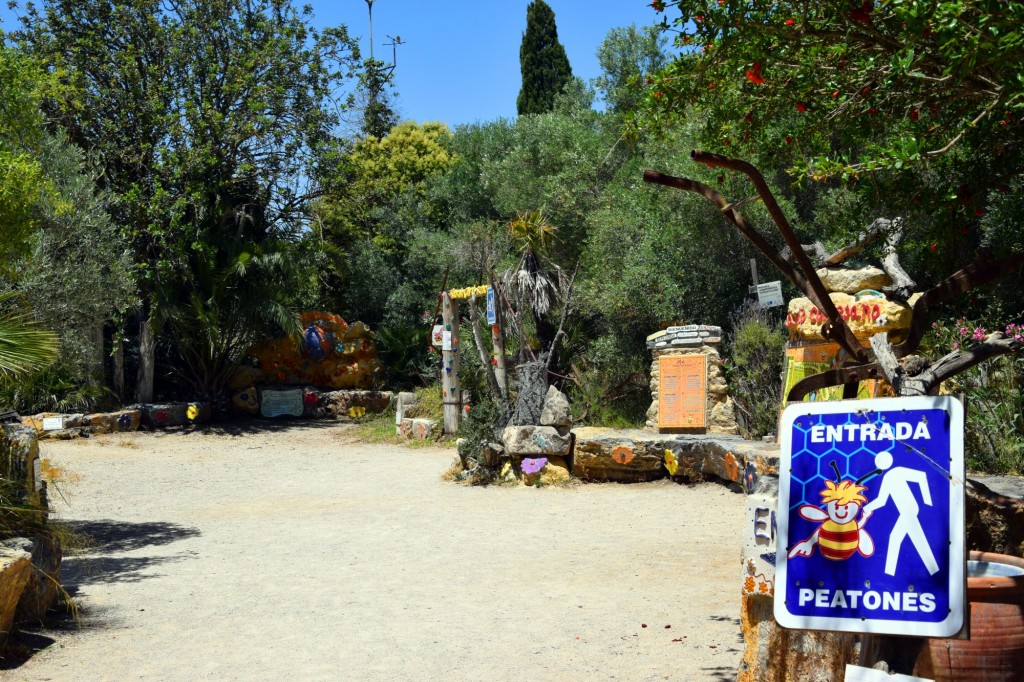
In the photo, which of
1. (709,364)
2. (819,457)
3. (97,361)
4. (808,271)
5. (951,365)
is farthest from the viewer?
(97,361)

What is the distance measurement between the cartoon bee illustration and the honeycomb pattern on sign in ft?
0.06

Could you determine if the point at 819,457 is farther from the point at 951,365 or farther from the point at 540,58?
the point at 540,58

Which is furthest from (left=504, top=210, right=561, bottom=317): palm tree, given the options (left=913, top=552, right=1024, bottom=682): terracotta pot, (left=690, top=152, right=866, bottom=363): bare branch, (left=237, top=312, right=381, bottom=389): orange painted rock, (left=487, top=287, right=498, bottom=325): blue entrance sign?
(left=913, top=552, right=1024, bottom=682): terracotta pot

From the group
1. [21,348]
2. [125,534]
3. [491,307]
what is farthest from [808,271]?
[491,307]

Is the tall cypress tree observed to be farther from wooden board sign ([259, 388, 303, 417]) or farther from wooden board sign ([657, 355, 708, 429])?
wooden board sign ([657, 355, 708, 429])

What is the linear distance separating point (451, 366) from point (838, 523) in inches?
560

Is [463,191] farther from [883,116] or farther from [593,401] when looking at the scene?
[883,116]

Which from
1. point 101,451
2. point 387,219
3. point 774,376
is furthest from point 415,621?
point 387,219

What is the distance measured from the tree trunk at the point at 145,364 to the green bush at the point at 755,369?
12.5 m

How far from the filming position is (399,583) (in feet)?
23.3

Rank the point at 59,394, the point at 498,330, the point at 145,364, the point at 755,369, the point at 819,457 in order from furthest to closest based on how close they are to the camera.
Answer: the point at 145,364 < the point at 59,394 < the point at 498,330 < the point at 755,369 < the point at 819,457

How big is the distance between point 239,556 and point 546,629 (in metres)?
3.64

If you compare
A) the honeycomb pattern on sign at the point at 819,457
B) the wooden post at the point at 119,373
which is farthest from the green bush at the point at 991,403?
the wooden post at the point at 119,373

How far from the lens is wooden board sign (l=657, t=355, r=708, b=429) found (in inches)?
509
